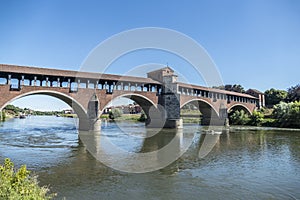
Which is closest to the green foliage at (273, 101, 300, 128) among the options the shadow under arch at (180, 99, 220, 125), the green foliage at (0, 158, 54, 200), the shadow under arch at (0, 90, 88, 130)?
the shadow under arch at (180, 99, 220, 125)

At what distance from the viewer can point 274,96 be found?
7569 centimetres

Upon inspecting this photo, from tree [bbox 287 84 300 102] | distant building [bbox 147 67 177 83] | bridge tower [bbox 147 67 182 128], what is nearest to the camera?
bridge tower [bbox 147 67 182 128]

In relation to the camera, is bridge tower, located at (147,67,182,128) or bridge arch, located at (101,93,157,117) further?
bridge tower, located at (147,67,182,128)

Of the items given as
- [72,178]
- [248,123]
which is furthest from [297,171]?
[248,123]

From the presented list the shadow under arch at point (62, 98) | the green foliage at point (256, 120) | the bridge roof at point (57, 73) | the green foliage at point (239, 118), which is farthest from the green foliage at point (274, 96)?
the shadow under arch at point (62, 98)

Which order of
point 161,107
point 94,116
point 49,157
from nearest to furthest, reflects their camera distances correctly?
point 49,157 → point 94,116 → point 161,107

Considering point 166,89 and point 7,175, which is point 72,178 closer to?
point 7,175

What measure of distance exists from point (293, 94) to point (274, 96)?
652 cm

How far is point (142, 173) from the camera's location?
454 inches

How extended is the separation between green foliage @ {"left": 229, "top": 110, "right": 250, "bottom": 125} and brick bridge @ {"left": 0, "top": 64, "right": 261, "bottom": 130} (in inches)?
147

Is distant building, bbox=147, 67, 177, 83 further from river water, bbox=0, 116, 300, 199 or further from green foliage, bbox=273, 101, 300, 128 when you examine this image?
river water, bbox=0, 116, 300, 199

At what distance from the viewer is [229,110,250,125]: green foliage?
53.8 m

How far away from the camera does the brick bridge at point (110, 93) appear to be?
25.5 metres

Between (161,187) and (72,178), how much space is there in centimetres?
388
